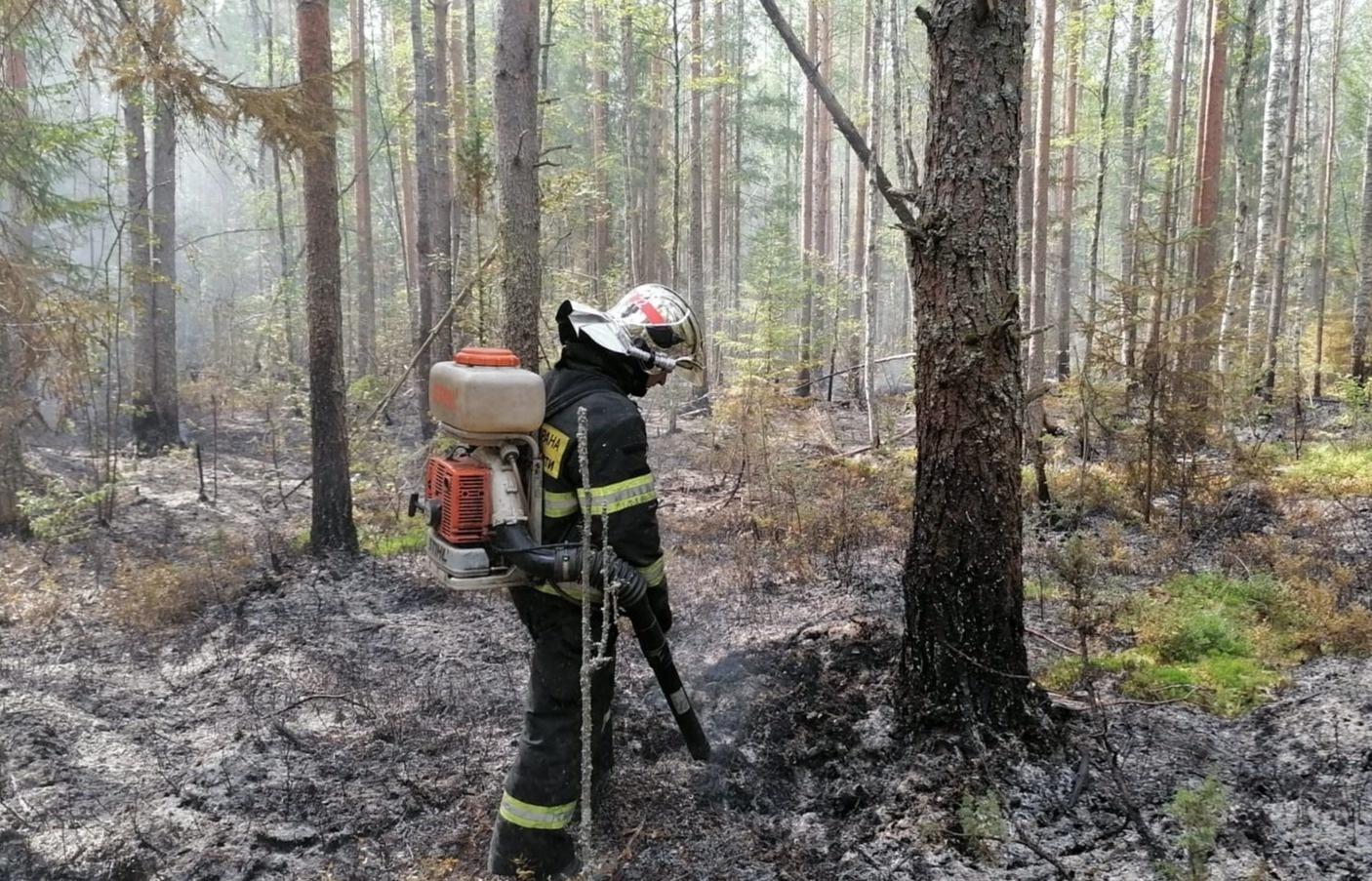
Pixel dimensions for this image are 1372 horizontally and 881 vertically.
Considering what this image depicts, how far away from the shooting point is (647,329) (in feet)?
11.4

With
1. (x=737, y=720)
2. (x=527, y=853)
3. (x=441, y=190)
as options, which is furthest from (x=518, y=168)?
(x=441, y=190)

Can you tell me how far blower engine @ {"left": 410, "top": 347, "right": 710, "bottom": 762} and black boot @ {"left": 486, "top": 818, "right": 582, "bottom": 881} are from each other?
75cm

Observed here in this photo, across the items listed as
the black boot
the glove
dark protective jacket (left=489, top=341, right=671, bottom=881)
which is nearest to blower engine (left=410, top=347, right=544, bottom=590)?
dark protective jacket (left=489, top=341, right=671, bottom=881)

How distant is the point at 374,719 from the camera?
4.52 meters

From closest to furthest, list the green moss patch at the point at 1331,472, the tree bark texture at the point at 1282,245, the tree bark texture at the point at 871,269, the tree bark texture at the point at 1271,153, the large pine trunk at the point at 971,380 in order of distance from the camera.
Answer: the large pine trunk at the point at 971,380 < the green moss patch at the point at 1331,472 < the tree bark texture at the point at 871,269 < the tree bark texture at the point at 1271,153 < the tree bark texture at the point at 1282,245

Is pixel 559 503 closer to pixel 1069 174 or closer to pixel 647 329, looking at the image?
pixel 647 329

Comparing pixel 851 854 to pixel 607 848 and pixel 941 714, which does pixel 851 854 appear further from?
pixel 607 848

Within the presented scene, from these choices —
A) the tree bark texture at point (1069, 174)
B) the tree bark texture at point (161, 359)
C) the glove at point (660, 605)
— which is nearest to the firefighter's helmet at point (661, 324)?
the glove at point (660, 605)

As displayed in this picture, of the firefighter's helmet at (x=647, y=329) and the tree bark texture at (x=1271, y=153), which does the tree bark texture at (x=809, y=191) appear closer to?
the tree bark texture at (x=1271, y=153)

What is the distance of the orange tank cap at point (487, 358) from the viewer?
10.4 ft

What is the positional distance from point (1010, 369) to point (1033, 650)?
200 centimetres

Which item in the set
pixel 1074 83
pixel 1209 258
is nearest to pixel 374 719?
pixel 1209 258

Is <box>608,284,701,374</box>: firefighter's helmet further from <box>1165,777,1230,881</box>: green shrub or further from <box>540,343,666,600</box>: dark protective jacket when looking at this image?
<box>1165,777,1230,881</box>: green shrub

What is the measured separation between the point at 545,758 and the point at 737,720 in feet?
4.25
